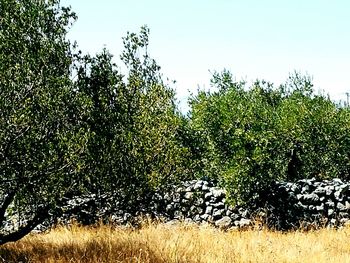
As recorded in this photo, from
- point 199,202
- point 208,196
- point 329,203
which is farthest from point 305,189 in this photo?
point 199,202

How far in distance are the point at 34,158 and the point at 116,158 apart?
1.68 meters

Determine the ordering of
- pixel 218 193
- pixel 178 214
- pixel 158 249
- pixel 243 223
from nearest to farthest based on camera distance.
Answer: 1. pixel 158 249
2. pixel 243 223
3. pixel 178 214
4. pixel 218 193

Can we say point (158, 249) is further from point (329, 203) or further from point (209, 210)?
point (329, 203)

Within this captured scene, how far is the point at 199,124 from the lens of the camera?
20578 millimetres

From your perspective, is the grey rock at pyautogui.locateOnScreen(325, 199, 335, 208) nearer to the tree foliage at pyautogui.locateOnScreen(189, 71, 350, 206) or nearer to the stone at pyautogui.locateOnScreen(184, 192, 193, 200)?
the tree foliage at pyautogui.locateOnScreen(189, 71, 350, 206)

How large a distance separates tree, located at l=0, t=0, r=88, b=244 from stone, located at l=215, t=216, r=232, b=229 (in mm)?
9285

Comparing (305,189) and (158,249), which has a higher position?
(305,189)

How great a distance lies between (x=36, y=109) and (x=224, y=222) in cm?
1080

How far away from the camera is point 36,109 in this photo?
335 inches

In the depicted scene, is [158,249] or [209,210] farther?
[209,210]

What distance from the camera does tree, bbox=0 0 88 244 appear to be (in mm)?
8266

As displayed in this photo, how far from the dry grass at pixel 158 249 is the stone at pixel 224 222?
4514 millimetres

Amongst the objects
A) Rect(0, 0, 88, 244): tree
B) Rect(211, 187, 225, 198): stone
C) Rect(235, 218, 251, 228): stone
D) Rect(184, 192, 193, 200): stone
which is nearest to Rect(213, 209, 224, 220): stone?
Rect(211, 187, 225, 198): stone

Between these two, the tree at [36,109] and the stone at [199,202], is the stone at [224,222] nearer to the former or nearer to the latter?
the stone at [199,202]
